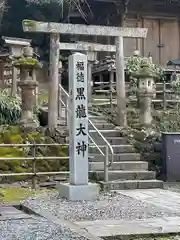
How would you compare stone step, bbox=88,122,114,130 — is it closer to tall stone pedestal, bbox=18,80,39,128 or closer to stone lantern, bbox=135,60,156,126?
stone lantern, bbox=135,60,156,126

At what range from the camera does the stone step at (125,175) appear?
10625 mm

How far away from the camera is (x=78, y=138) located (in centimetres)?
909

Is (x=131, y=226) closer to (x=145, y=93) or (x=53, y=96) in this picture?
(x=53, y=96)

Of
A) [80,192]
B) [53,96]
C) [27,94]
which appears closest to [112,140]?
[53,96]

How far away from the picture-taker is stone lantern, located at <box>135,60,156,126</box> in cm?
1333

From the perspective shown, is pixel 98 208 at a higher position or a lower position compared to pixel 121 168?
lower

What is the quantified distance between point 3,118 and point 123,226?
21.9 feet

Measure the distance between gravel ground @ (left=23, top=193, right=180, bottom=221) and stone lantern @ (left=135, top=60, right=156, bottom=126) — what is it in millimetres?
4567

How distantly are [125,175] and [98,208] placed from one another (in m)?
2.83

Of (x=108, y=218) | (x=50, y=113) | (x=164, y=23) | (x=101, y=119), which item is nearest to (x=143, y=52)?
(x=164, y=23)

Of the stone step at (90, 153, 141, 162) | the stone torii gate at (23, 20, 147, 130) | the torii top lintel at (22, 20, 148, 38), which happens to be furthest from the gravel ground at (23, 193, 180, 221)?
the torii top lintel at (22, 20, 148, 38)

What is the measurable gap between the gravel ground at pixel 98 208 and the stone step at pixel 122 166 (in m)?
1.86

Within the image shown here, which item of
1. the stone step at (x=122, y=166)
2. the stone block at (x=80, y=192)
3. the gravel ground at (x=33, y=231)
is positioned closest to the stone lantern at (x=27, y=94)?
the stone step at (x=122, y=166)

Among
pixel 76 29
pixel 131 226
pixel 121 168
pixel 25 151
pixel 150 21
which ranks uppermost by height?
pixel 150 21
